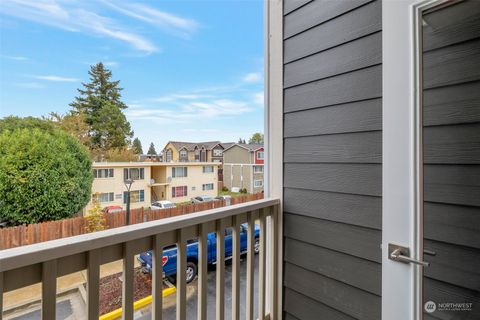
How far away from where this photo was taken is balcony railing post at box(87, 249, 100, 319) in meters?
0.78

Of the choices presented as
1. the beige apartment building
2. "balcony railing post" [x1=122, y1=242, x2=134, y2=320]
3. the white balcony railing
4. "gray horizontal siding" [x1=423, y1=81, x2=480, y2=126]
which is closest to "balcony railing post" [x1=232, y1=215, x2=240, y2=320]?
the white balcony railing

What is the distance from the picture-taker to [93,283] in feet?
2.59

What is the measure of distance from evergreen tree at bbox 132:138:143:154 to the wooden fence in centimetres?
46

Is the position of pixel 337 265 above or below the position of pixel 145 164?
below

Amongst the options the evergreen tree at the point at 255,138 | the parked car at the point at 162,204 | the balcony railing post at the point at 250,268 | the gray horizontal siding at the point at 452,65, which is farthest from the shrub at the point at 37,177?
the gray horizontal siding at the point at 452,65

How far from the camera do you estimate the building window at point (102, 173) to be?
1197 mm

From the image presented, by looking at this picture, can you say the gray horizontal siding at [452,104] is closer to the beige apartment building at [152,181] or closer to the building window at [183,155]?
the beige apartment building at [152,181]

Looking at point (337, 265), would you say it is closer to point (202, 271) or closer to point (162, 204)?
point (202, 271)

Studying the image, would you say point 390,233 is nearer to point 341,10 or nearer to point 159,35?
point 341,10

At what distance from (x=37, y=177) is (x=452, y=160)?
1.51 m

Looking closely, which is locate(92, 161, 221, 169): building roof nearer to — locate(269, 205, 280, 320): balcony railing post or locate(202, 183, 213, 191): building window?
locate(202, 183, 213, 191): building window

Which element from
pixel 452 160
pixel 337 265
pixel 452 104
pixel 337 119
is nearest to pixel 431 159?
pixel 452 160

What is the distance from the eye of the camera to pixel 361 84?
3.76ft

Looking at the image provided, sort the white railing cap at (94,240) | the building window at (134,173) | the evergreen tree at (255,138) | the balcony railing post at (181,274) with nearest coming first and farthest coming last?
the white railing cap at (94,240) → the balcony railing post at (181,274) → the building window at (134,173) → the evergreen tree at (255,138)
